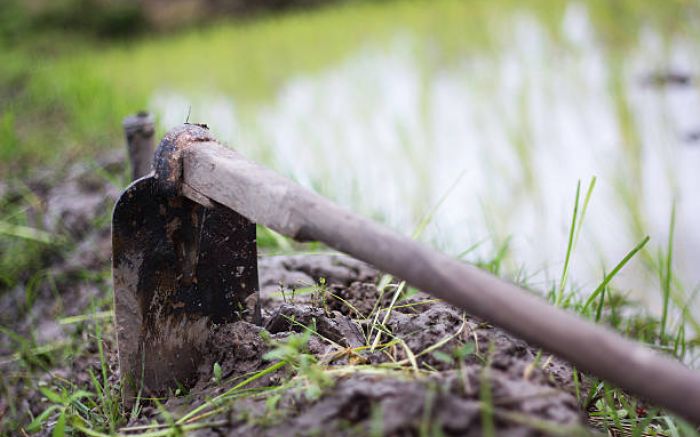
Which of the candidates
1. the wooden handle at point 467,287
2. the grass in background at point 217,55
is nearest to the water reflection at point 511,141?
the grass in background at point 217,55

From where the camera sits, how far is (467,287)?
38.2 inches

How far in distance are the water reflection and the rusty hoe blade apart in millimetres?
830

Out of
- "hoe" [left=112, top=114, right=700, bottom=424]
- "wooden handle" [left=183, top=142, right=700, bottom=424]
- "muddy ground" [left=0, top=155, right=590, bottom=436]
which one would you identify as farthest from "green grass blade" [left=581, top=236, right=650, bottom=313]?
"hoe" [left=112, top=114, right=700, bottom=424]

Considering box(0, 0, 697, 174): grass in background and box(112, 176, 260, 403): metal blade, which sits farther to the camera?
box(0, 0, 697, 174): grass in background

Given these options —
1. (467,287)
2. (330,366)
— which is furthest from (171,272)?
(467,287)

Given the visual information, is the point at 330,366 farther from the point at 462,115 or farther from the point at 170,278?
the point at 462,115

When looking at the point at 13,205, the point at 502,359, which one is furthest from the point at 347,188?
the point at 502,359

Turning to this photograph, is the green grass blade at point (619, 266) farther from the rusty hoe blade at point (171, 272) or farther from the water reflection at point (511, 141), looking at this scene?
the rusty hoe blade at point (171, 272)

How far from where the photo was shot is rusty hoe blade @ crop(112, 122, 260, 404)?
56.0 inches

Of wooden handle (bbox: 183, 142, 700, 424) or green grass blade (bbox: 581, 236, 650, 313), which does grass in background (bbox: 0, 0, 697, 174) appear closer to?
wooden handle (bbox: 183, 142, 700, 424)

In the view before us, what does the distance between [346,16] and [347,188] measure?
16.2ft

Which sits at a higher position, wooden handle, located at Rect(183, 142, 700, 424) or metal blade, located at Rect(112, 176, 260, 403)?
wooden handle, located at Rect(183, 142, 700, 424)

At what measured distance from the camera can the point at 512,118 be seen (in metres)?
3.91

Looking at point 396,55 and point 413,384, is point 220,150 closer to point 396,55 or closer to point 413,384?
point 413,384
